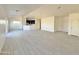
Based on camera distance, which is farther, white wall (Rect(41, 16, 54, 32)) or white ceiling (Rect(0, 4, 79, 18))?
white wall (Rect(41, 16, 54, 32))

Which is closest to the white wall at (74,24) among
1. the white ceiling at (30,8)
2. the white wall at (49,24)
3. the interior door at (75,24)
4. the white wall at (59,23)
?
the interior door at (75,24)

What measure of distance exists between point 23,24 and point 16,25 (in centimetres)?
68

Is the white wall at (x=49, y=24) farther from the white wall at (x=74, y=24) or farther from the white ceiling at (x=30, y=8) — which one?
the white ceiling at (x=30, y=8)

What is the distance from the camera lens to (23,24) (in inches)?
482

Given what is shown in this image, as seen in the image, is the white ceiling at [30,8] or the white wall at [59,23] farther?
the white wall at [59,23]

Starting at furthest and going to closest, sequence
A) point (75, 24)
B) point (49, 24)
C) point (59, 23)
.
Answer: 1. point (49, 24)
2. point (59, 23)
3. point (75, 24)

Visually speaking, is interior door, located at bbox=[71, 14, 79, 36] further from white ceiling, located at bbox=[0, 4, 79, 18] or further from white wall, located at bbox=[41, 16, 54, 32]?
white wall, located at bbox=[41, 16, 54, 32]

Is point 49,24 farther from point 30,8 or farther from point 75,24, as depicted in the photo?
Result: point 30,8

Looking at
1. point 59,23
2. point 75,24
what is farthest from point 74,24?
point 59,23

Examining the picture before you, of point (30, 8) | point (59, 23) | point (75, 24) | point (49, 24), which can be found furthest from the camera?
point (49, 24)

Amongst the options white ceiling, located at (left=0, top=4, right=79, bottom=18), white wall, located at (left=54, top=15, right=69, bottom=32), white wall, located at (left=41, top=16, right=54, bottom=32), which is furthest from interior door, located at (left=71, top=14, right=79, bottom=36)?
white wall, located at (left=41, top=16, right=54, bottom=32)
